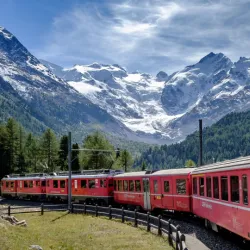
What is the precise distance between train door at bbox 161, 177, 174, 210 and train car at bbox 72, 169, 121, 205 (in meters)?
14.0

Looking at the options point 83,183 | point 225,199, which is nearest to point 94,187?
point 83,183

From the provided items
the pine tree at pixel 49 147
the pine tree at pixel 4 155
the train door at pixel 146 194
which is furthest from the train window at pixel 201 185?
the pine tree at pixel 49 147

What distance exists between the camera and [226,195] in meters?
20.0

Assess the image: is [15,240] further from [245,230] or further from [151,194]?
[151,194]

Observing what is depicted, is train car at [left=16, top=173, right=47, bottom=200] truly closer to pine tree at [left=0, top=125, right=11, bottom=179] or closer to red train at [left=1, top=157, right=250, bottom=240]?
red train at [left=1, top=157, right=250, bottom=240]

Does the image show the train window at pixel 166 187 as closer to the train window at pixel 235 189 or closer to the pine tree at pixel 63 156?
the train window at pixel 235 189

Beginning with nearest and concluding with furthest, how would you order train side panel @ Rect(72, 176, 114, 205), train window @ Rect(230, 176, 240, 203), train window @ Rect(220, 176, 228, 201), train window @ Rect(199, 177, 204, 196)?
train window @ Rect(230, 176, 240, 203) < train window @ Rect(220, 176, 228, 201) < train window @ Rect(199, 177, 204, 196) < train side panel @ Rect(72, 176, 114, 205)

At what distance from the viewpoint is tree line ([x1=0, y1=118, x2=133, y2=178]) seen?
99938 mm

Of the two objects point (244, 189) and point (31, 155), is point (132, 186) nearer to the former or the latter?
point (244, 189)

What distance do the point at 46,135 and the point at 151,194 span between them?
7159 centimetres

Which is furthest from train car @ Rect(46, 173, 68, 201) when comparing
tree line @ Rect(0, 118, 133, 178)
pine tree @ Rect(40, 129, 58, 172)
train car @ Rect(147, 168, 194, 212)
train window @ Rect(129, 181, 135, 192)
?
pine tree @ Rect(40, 129, 58, 172)

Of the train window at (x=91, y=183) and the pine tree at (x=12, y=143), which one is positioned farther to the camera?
the pine tree at (x=12, y=143)

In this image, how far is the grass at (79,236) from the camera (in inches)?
904

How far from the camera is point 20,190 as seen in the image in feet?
226
